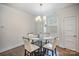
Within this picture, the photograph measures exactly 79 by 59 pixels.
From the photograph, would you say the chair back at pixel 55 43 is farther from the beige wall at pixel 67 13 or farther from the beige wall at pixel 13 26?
the beige wall at pixel 13 26

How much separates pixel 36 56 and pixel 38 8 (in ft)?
3.38

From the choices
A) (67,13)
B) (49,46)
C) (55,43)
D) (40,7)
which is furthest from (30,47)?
(67,13)

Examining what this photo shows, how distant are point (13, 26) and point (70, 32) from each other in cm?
123

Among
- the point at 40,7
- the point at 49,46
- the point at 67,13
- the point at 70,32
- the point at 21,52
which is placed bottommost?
the point at 21,52

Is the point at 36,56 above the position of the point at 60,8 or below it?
below

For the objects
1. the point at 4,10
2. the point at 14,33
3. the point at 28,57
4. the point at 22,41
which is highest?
the point at 4,10

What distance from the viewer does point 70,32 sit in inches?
73.5

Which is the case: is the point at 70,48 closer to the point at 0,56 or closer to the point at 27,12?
the point at 27,12

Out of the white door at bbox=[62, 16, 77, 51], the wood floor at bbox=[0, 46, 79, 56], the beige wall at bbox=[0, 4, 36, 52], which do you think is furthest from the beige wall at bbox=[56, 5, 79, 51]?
the beige wall at bbox=[0, 4, 36, 52]

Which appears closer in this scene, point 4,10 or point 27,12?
point 4,10

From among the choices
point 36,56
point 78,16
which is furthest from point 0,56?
point 78,16

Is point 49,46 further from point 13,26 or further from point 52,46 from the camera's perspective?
point 13,26

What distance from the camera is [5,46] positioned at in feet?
6.01

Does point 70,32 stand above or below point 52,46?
above
